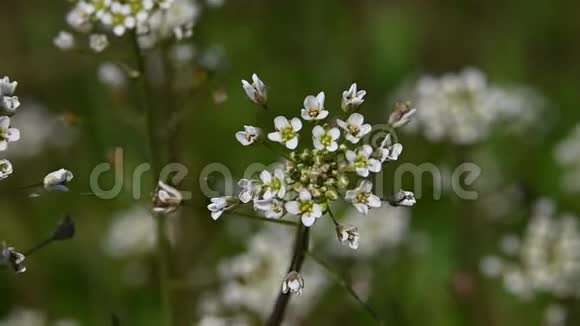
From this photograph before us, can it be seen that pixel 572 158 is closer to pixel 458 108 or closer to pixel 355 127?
pixel 458 108

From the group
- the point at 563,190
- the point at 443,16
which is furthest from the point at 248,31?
the point at 563,190

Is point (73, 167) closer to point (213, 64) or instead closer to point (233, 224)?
point (233, 224)

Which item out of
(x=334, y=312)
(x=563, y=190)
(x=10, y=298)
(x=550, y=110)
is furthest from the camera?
(x=550, y=110)

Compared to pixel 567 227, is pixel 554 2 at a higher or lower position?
higher

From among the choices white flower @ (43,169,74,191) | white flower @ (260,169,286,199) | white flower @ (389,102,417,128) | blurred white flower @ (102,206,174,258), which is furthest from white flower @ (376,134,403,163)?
blurred white flower @ (102,206,174,258)

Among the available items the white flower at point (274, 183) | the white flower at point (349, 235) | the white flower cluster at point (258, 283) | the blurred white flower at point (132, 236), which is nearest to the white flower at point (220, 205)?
the white flower at point (274, 183)

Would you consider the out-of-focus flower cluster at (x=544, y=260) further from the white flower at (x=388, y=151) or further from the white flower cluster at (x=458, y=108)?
the white flower at (x=388, y=151)

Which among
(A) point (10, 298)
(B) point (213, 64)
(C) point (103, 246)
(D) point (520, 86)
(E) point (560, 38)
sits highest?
(E) point (560, 38)

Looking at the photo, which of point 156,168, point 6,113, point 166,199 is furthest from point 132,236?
point 6,113
